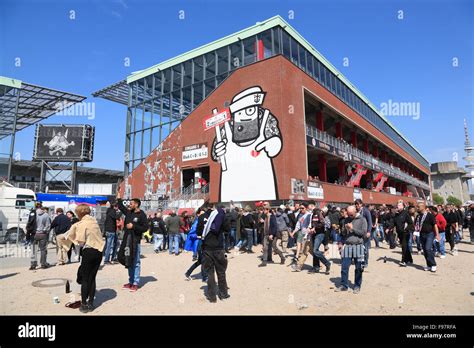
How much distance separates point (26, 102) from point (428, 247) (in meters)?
43.3

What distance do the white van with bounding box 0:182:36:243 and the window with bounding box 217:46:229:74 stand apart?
2123 centimetres

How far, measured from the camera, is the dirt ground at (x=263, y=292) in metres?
5.40

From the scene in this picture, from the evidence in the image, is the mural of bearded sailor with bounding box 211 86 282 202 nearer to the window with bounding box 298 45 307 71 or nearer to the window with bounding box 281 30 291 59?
the window with bounding box 281 30 291 59

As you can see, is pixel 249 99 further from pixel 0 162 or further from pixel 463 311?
pixel 0 162

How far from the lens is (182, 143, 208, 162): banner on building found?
1094 inches

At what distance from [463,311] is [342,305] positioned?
196 centimetres

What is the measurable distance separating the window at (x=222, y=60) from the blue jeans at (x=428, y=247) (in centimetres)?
2613

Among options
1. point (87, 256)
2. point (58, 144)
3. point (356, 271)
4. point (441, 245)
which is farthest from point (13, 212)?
point (58, 144)

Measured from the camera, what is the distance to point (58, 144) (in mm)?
35344

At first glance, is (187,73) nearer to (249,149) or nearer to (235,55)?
(235,55)

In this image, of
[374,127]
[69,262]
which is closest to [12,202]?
[69,262]

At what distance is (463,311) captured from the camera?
16.8 feet

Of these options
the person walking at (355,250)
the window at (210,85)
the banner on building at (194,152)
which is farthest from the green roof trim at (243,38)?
the person walking at (355,250)
